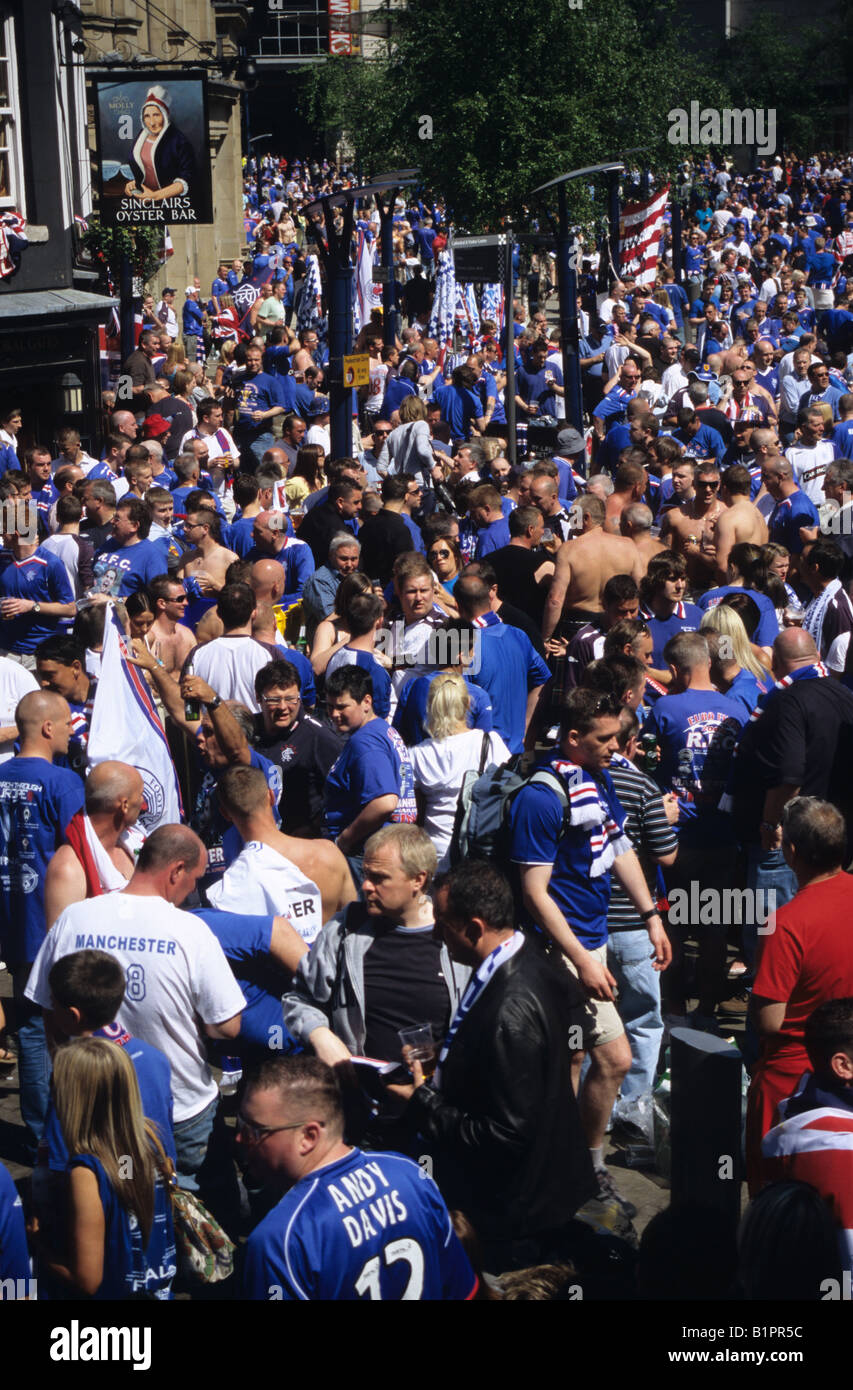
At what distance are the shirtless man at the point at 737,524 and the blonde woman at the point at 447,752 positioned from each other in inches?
131

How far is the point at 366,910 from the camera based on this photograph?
4.91 meters

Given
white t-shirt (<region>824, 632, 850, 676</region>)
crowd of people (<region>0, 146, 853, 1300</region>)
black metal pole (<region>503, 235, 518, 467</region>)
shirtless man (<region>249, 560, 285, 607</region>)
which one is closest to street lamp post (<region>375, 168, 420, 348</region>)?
black metal pole (<region>503, 235, 518, 467</region>)

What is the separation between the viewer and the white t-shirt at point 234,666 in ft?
25.2

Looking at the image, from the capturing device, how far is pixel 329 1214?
3439 millimetres

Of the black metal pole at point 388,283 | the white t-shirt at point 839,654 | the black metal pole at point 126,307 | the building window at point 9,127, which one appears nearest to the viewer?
the white t-shirt at point 839,654

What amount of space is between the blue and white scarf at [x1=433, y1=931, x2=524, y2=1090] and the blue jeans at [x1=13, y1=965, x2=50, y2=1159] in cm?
201

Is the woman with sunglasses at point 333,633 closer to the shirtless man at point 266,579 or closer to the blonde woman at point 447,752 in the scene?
the shirtless man at point 266,579

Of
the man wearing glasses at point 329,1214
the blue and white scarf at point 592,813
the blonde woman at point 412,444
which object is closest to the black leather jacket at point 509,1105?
the man wearing glasses at point 329,1214

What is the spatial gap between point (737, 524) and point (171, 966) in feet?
19.1

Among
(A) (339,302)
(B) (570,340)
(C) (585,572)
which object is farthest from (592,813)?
(B) (570,340)

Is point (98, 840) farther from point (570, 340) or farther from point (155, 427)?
point (570, 340)

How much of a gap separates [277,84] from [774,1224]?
7876cm

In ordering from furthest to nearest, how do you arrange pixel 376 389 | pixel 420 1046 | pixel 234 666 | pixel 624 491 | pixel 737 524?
pixel 376 389, pixel 624 491, pixel 737 524, pixel 234 666, pixel 420 1046

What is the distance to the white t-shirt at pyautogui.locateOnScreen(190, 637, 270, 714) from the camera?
769 centimetres
